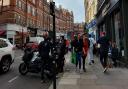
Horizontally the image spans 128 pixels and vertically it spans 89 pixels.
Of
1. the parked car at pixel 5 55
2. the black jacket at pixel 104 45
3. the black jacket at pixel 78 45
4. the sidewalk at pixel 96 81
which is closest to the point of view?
the sidewalk at pixel 96 81

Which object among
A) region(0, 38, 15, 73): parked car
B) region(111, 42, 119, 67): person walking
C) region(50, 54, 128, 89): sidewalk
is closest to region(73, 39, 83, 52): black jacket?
region(50, 54, 128, 89): sidewalk

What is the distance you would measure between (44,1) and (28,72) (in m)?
75.4

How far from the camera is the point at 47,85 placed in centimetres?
1073

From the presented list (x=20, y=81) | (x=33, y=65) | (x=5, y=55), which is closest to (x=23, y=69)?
(x=33, y=65)

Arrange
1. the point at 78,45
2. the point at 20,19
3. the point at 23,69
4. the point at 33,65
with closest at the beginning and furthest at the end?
the point at 33,65
the point at 23,69
the point at 78,45
the point at 20,19

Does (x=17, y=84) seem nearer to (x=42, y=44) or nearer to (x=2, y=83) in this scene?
(x=2, y=83)

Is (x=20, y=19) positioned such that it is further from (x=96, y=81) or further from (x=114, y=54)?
(x=96, y=81)

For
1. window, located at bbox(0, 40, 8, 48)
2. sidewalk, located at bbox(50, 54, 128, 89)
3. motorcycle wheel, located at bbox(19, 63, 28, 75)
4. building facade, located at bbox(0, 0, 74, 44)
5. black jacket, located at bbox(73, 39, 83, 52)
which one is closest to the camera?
sidewalk, located at bbox(50, 54, 128, 89)

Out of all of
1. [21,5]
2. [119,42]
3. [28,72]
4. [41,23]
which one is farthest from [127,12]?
[41,23]

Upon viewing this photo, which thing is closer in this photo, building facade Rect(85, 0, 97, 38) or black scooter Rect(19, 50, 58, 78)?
black scooter Rect(19, 50, 58, 78)

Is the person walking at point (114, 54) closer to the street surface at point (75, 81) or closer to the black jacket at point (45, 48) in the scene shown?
the street surface at point (75, 81)

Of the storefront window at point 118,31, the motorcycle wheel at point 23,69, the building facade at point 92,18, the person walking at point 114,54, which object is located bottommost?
the motorcycle wheel at point 23,69

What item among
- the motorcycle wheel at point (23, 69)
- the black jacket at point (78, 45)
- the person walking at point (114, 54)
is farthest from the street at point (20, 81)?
the person walking at point (114, 54)

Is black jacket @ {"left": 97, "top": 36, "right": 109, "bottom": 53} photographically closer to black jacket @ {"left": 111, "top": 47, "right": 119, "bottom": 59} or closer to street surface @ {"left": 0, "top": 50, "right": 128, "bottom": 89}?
street surface @ {"left": 0, "top": 50, "right": 128, "bottom": 89}
